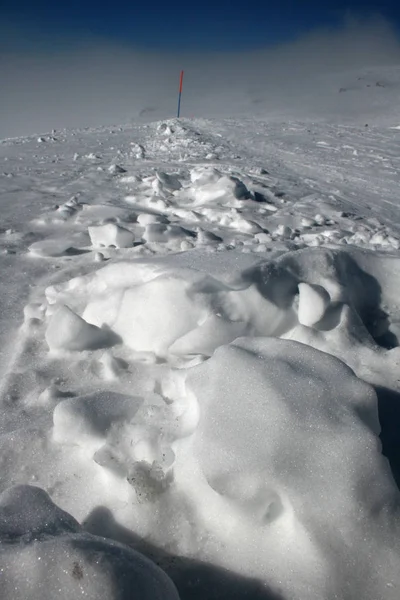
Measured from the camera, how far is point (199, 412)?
1234 millimetres

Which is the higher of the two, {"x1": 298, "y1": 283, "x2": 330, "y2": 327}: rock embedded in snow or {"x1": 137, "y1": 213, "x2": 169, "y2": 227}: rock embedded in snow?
{"x1": 298, "y1": 283, "x2": 330, "y2": 327}: rock embedded in snow

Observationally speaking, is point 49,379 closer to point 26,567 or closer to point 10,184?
point 26,567

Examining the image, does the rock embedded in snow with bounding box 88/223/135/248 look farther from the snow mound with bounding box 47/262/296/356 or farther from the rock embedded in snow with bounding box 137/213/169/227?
the snow mound with bounding box 47/262/296/356

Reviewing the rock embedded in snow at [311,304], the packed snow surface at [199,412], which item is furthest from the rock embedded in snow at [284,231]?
the rock embedded in snow at [311,304]

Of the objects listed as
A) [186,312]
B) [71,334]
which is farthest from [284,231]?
[71,334]

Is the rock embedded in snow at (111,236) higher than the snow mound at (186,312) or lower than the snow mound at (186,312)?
lower

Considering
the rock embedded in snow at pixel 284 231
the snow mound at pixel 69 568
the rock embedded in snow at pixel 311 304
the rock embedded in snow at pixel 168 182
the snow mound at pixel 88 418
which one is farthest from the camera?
the rock embedded in snow at pixel 168 182

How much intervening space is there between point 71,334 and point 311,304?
89 cm

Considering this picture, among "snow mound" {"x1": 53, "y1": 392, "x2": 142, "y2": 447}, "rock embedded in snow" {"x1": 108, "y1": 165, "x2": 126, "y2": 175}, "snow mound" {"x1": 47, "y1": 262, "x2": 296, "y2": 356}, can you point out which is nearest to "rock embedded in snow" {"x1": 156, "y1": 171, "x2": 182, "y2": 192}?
"rock embedded in snow" {"x1": 108, "y1": 165, "x2": 126, "y2": 175}

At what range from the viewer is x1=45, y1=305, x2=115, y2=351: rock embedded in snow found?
5.36 feet

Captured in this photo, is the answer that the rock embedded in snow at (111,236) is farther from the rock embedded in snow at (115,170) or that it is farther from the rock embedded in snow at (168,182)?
the rock embedded in snow at (115,170)

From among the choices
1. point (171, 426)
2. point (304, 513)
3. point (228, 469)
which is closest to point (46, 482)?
point (171, 426)

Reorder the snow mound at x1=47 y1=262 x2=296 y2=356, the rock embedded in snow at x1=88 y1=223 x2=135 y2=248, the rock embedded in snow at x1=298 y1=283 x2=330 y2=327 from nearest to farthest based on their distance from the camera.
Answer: the snow mound at x1=47 y1=262 x2=296 y2=356 < the rock embedded in snow at x1=298 y1=283 x2=330 y2=327 < the rock embedded in snow at x1=88 y1=223 x2=135 y2=248

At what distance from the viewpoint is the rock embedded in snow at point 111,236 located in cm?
254
